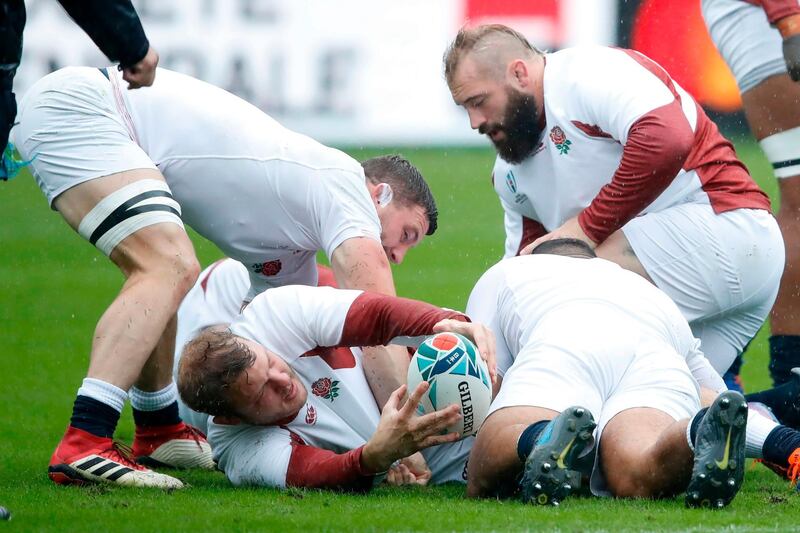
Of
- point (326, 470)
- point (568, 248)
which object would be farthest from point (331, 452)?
point (568, 248)

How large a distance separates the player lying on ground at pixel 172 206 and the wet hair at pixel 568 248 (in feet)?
2.18

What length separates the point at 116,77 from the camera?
219 inches

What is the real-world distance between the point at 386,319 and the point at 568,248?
101 centimetres

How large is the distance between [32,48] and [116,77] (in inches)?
393

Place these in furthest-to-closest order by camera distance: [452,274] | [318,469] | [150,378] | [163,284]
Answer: [452,274], [150,378], [163,284], [318,469]

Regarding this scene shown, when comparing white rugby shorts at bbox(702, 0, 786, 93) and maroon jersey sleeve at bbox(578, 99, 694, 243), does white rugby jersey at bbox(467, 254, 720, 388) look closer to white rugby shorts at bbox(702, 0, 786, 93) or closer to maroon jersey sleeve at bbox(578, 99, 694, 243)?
maroon jersey sleeve at bbox(578, 99, 694, 243)

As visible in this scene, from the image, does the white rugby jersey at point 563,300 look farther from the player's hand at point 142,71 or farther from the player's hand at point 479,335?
the player's hand at point 142,71

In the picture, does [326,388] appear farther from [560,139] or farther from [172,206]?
[560,139]

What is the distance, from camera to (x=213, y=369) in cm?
450

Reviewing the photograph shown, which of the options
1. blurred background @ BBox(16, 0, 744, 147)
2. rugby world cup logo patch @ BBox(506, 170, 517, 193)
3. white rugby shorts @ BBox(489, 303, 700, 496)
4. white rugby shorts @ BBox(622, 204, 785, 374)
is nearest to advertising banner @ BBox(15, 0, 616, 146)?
blurred background @ BBox(16, 0, 744, 147)

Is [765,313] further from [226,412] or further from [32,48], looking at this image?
[32,48]

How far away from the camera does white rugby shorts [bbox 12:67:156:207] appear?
5160mm

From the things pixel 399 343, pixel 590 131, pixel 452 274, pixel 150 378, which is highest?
pixel 590 131

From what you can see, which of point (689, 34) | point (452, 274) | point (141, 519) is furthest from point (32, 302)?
point (689, 34)
